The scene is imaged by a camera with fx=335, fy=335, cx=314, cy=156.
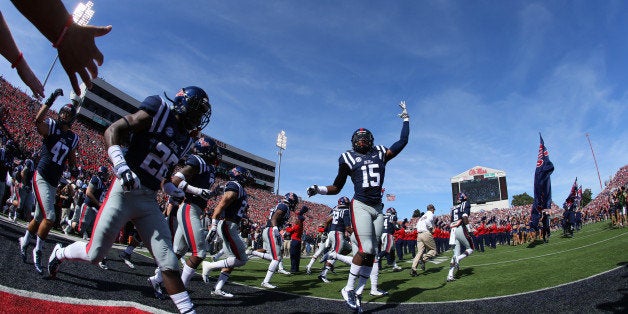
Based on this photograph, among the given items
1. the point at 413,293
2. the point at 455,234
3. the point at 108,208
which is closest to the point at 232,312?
the point at 108,208

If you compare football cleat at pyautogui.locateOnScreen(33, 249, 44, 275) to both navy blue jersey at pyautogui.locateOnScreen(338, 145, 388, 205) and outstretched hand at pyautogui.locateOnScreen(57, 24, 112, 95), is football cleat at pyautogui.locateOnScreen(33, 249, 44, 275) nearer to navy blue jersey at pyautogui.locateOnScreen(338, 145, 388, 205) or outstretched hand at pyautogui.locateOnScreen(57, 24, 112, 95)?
outstretched hand at pyautogui.locateOnScreen(57, 24, 112, 95)

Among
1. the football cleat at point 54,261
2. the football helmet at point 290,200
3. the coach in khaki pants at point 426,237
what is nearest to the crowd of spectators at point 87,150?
the coach in khaki pants at point 426,237

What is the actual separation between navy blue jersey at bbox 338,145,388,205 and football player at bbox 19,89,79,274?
16.2 ft

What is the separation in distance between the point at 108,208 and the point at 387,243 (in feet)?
33.3

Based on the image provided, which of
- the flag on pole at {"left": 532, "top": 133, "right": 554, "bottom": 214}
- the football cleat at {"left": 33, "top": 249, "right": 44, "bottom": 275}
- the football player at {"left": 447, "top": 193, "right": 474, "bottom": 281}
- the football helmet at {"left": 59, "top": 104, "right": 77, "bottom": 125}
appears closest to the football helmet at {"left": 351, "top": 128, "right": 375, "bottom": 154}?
the football player at {"left": 447, "top": 193, "right": 474, "bottom": 281}

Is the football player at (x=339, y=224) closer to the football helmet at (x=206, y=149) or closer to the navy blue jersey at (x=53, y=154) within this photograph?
the football helmet at (x=206, y=149)

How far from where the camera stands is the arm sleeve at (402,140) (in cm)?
589

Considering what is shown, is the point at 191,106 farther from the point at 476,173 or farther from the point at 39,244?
the point at 476,173

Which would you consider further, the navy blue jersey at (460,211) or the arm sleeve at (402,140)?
the navy blue jersey at (460,211)

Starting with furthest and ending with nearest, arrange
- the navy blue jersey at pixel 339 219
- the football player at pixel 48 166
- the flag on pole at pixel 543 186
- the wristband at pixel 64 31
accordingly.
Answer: the flag on pole at pixel 543 186 < the navy blue jersey at pixel 339 219 < the football player at pixel 48 166 < the wristband at pixel 64 31

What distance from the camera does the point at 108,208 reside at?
3387mm

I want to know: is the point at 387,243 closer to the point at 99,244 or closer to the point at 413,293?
the point at 413,293

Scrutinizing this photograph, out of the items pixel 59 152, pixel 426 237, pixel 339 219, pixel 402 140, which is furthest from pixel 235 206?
pixel 426 237

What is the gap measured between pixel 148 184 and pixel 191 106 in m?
0.99
